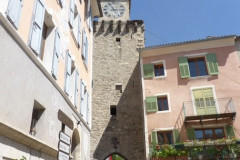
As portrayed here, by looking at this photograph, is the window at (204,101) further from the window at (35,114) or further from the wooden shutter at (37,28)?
the wooden shutter at (37,28)

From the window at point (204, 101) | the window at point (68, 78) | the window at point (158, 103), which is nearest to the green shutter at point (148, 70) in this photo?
the window at point (158, 103)

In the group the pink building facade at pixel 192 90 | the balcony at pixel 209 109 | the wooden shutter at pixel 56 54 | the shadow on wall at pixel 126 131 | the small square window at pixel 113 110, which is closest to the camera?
the wooden shutter at pixel 56 54

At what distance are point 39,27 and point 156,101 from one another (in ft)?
32.7

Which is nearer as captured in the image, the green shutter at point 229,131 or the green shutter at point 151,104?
the green shutter at point 229,131

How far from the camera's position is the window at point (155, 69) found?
52.9ft

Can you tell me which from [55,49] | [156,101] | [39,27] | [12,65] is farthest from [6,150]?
[156,101]

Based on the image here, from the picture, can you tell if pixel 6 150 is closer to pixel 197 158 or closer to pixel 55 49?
pixel 55 49

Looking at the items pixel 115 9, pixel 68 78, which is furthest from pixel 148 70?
pixel 115 9

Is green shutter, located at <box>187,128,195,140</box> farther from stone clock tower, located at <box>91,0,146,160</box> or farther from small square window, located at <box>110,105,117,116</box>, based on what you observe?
small square window, located at <box>110,105,117,116</box>

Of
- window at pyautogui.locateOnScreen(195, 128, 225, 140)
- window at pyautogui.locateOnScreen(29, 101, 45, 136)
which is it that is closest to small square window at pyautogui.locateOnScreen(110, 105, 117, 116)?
window at pyautogui.locateOnScreen(195, 128, 225, 140)

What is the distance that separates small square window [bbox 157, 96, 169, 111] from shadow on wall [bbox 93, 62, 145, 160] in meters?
2.87

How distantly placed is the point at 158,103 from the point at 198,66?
3.44 meters

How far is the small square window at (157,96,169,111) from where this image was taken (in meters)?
15.2

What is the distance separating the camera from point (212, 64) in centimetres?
1541
